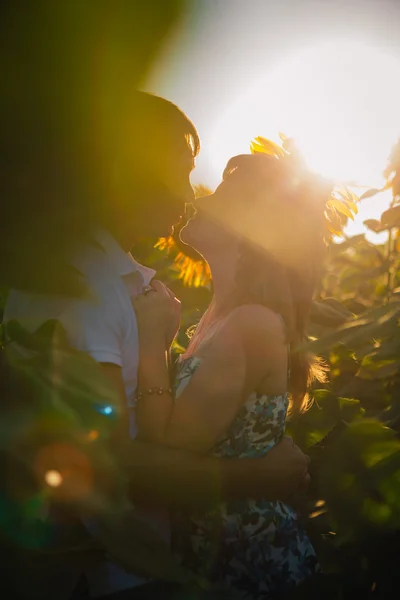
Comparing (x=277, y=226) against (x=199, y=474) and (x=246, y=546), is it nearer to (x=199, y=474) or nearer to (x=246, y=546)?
(x=199, y=474)

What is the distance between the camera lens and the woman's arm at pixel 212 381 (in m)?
1.93

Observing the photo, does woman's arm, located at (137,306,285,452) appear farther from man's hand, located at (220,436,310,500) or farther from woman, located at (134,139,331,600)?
man's hand, located at (220,436,310,500)

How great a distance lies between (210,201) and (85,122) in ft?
4.26

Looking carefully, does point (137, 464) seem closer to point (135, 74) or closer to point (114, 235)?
point (114, 235)

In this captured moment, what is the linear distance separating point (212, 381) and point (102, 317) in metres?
0.65

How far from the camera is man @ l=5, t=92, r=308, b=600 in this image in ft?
5.16

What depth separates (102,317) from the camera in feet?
5.33

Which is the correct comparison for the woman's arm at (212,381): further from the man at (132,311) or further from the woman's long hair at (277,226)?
the woman's long hair at (277,226)

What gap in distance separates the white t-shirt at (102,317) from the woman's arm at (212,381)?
7cm

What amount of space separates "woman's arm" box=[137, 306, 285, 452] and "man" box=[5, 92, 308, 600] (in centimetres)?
8

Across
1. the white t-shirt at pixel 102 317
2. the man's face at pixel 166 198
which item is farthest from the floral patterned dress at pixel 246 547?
the man's face at pixel 166 198

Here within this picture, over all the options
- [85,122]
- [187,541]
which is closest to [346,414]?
[187,541]

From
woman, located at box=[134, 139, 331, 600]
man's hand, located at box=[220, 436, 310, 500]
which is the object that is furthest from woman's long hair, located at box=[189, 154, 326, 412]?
man's hand, located at box=[220, 436, 310, 500]

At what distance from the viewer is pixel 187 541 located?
212cm
